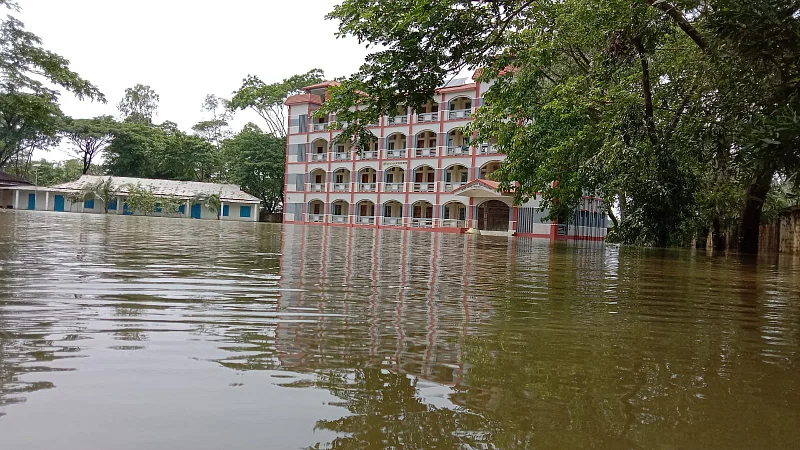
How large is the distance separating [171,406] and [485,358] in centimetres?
131

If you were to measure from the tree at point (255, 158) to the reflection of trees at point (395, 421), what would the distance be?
54.7 m

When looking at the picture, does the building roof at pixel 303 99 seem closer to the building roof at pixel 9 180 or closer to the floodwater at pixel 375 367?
the building roof at pixel 9 180

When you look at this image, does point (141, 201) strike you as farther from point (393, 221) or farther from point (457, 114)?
point (457, 114)

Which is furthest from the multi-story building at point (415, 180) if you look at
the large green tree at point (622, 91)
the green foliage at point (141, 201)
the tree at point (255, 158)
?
the large green tree at point (622, 91)

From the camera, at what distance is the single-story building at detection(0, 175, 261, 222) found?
5150 centimetres

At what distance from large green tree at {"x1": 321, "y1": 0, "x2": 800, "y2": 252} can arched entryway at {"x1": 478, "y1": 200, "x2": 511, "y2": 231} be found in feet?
68.6

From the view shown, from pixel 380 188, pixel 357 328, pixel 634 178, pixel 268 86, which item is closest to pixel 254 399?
pixel 357 328

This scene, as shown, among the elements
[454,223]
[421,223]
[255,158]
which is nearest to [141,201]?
[255,158]

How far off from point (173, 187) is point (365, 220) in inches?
704

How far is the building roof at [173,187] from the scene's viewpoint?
51781 mm

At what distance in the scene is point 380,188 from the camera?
157ft

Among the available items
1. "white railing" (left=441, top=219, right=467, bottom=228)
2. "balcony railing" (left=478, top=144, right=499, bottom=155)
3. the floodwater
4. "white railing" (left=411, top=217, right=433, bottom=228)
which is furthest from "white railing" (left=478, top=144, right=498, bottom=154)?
the floodwater

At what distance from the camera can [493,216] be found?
138 feet

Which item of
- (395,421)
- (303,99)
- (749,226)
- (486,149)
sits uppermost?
(303,99)
